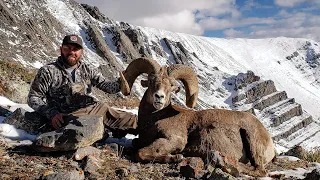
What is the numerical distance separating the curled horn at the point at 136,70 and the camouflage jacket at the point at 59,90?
0.89ft

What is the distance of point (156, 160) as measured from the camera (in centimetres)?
655

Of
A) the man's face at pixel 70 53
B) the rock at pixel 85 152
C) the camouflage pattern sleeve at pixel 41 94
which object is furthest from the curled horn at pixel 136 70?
the rock at pixel 85 152

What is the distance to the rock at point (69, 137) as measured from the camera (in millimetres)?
6043

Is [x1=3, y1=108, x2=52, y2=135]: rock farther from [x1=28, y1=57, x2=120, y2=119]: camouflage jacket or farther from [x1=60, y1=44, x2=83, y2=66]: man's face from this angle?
[x1=60, y1=44, x2=83, y2=66]: man's face

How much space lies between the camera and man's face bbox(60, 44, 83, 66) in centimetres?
749

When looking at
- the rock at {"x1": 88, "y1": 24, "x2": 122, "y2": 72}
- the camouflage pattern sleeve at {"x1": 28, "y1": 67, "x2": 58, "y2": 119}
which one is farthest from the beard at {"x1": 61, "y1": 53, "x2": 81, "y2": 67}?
the rock at {"x1": 88, "y1": 24, "x2": 122, "y2": 72}

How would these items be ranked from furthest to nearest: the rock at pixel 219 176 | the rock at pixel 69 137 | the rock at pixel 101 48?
the rock at pixel 101 48, the rock at pixel 69 137, the rock at pixel 219 176

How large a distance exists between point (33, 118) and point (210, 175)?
4.55 meters

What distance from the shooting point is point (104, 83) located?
26.8 feet

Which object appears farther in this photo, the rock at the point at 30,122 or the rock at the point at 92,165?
the rock at the point at 30,122

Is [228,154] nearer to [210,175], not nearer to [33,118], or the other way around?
[210,175]

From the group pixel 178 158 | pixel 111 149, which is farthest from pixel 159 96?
pixel 111 149

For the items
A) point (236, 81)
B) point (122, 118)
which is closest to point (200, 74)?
point (236, 81)

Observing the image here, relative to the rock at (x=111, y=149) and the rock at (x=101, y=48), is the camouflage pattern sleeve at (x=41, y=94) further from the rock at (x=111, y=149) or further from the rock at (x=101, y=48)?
the rock at (x=101, y=48)
